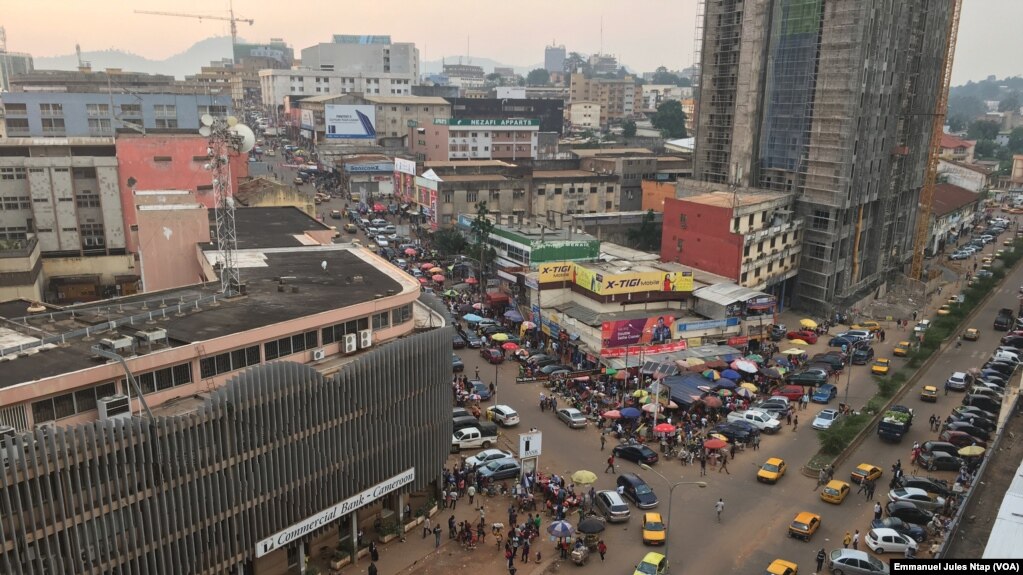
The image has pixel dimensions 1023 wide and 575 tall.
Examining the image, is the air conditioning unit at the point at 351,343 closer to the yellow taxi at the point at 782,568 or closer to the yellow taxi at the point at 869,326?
the yellow taxi at the point at 782,568

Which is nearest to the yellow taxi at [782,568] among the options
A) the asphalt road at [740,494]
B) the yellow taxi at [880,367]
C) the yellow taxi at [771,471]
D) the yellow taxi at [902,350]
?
the asphalt road at [740,494]

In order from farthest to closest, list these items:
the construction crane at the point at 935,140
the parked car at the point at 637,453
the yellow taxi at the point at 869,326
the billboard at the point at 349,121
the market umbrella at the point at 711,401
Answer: the billboard at the point at 349,121 → the construction crane at the point at 935,140 → the yellow taxi at the point at 869,326 → the market umbrella at the point at 711,401 → the parked car at the point at 637,453

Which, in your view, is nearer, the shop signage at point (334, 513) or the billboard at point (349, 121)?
the shop signage at point (334, 513)

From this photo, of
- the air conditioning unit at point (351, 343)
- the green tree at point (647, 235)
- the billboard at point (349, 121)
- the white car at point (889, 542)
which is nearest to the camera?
the air conditioning unit at point (351, 343)

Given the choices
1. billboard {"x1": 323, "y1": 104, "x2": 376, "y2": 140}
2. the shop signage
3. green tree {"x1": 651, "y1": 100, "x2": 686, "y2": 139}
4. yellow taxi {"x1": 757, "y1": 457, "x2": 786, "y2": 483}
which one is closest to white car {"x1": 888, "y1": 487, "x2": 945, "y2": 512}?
yellow taxi {"x1": 757, "y1": 457, "x2": 786, "y2": 483}

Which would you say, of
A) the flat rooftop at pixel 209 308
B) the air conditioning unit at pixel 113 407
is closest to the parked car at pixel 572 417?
the flat rooftop at pixel 209 308

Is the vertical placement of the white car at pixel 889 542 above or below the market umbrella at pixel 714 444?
below

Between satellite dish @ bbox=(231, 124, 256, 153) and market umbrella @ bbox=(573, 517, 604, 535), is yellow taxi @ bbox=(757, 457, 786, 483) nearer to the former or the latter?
market umbrella @ bbox=(573, 517, 604, 535)

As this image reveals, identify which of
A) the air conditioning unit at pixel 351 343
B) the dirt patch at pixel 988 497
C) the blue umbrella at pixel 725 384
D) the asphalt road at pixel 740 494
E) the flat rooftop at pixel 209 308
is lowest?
the asphalt road at pixel 740 494
